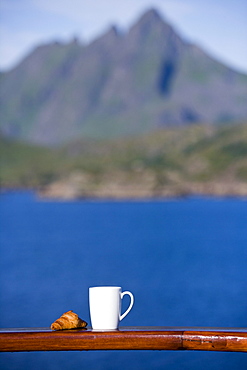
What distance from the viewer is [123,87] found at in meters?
97.8

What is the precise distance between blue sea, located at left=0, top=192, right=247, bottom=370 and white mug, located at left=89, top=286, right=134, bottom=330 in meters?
11.9

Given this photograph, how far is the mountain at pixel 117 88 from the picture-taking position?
8725 centimetres

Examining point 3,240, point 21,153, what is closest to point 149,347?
point 3,240

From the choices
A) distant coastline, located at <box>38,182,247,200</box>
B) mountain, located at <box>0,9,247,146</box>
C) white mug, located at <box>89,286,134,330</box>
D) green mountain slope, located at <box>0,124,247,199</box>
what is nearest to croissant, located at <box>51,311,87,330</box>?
white mug, located at <box>89,286,134,330</box>

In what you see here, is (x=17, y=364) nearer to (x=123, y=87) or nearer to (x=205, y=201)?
(x=205, y=201)

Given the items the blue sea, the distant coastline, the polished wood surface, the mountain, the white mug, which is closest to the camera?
the polished wood surface

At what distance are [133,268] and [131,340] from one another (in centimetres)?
4158

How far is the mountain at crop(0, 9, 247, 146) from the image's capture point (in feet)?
286

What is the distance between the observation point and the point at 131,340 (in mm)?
1608

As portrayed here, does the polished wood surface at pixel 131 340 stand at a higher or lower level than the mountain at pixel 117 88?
lower

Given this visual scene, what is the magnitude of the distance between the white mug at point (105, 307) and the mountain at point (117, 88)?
265 feet

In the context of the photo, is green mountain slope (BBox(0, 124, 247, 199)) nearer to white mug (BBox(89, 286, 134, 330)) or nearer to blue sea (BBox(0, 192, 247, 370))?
blue sea (BBox(0, 192, 247, 370))

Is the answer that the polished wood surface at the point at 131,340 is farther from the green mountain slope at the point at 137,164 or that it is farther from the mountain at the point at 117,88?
the mountain at the point at 117,88

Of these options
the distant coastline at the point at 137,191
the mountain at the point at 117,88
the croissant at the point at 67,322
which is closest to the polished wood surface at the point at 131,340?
the croissant at the point at 67,322
